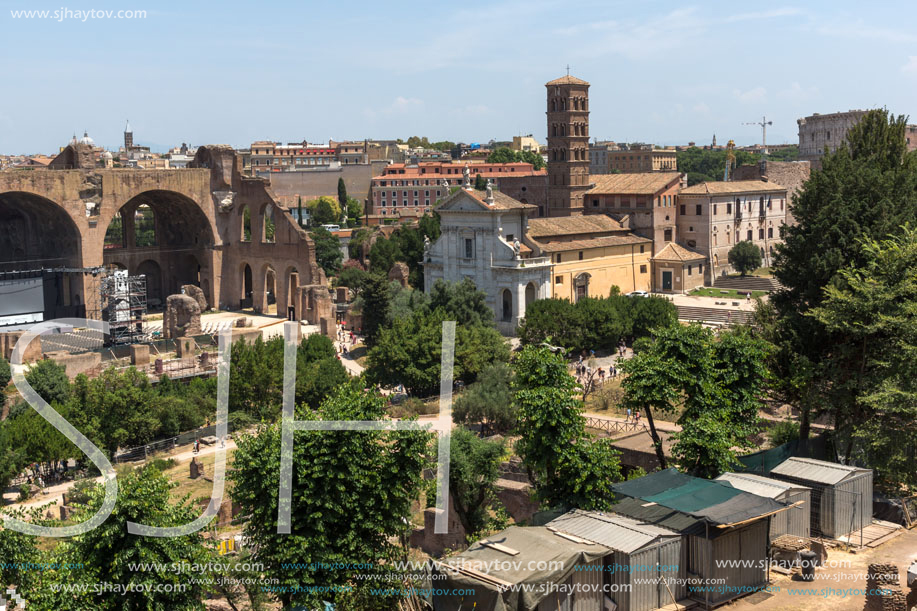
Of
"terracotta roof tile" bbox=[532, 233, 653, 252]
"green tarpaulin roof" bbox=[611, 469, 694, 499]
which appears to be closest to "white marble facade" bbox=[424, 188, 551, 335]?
"terracotta roof tile" bbox=[532, 233, 653, 252]

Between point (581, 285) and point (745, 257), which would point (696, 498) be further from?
point (745, 257)

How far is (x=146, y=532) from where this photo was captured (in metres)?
14.5

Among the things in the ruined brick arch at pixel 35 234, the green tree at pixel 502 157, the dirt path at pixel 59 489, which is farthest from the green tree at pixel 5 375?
the green tree at pixel 502 157

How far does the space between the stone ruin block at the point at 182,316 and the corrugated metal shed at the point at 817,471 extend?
117ft

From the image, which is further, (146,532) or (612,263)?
(612,263)

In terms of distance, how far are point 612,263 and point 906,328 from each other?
31.3 metres

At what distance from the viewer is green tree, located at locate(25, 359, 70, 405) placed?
35500 mm

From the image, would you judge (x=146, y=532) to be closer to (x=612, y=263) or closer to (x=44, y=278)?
(x=612, y=263)

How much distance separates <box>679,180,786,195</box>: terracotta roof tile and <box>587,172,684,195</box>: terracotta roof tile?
1.31 meters

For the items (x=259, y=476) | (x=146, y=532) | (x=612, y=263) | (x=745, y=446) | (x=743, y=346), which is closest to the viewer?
(x=146, y=532)

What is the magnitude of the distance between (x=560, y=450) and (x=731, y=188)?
43382 millimetres

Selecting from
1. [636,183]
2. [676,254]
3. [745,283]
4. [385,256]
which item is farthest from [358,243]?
[745,283]

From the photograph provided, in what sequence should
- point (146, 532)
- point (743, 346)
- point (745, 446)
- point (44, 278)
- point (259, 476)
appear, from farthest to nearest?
point (44, 278)
point (743, 346)
point (745, 446)
point (259, 476)
point (146, 532)

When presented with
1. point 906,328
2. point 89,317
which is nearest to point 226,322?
point 89,317
